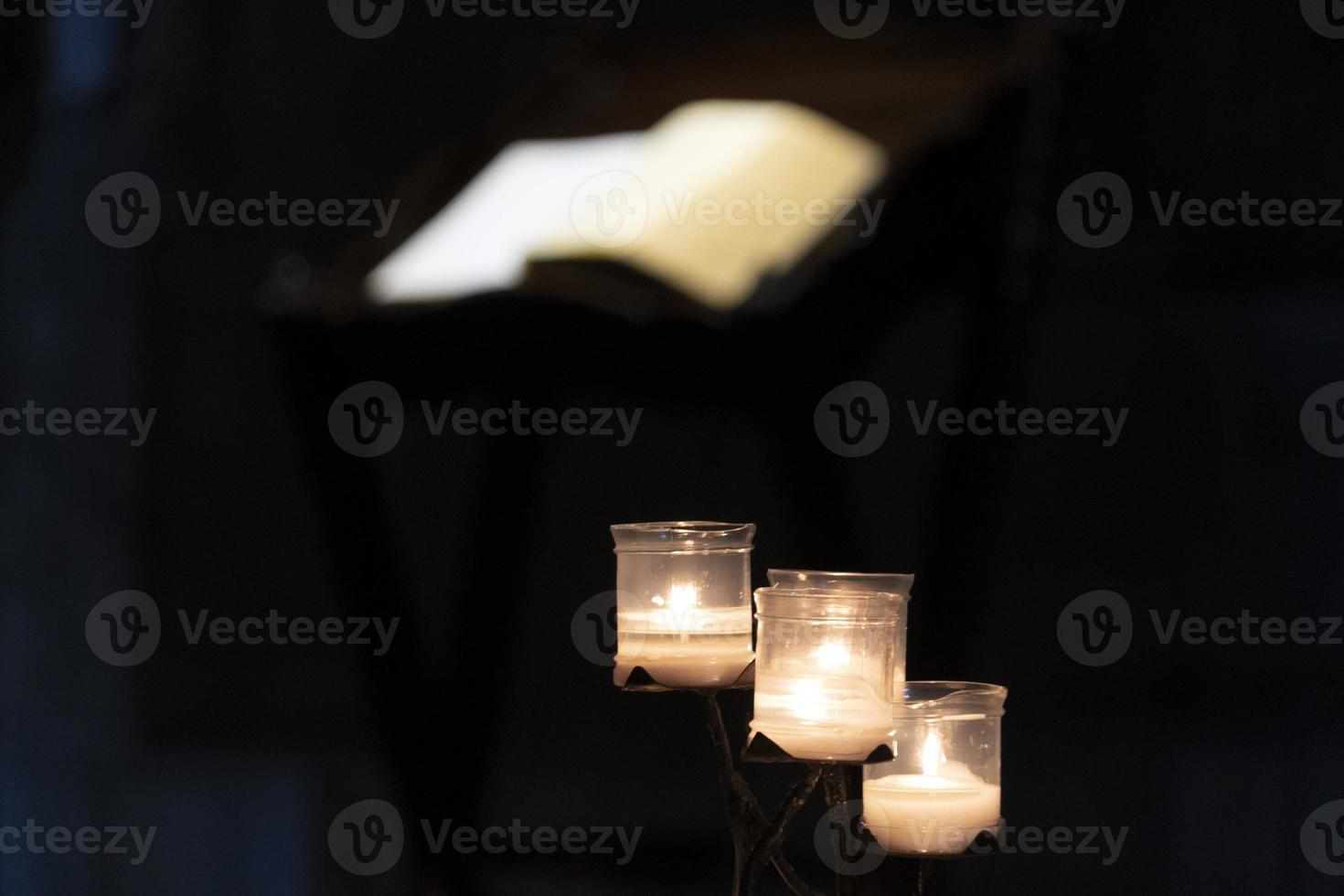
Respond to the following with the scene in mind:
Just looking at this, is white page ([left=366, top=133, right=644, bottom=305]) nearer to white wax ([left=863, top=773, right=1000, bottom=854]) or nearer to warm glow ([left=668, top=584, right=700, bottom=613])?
warm glow ([left=668, top=584, right=700, bottom=613])

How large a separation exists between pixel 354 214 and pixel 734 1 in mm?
927

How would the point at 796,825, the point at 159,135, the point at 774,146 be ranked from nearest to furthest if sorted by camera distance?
the point at 774,146 < the point at 796,825 < the point at 159,135

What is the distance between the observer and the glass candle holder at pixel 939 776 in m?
1.65

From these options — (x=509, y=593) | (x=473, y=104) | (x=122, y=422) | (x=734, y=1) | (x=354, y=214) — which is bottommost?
(x=509, y=593)

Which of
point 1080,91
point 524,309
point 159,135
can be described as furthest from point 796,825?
point 159,135

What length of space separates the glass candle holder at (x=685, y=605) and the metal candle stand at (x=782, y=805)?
0.03 m

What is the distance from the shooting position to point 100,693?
2990 millimetres

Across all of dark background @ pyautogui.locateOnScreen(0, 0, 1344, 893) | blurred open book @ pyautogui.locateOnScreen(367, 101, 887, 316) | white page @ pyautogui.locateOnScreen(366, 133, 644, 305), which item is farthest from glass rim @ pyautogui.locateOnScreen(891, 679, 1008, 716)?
white page @ pyautogui.locateOnScreen(366, 133, 644, 305)

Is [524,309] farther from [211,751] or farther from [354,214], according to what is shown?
[211,751]

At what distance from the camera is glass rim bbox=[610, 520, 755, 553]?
6.00ft

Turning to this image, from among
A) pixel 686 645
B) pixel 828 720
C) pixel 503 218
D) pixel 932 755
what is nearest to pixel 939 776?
pixel 932 755

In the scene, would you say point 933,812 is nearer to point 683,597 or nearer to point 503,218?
point 683,597

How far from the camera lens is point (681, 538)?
1.83 meters

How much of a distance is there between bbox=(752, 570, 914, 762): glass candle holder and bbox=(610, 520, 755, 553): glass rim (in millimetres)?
162
